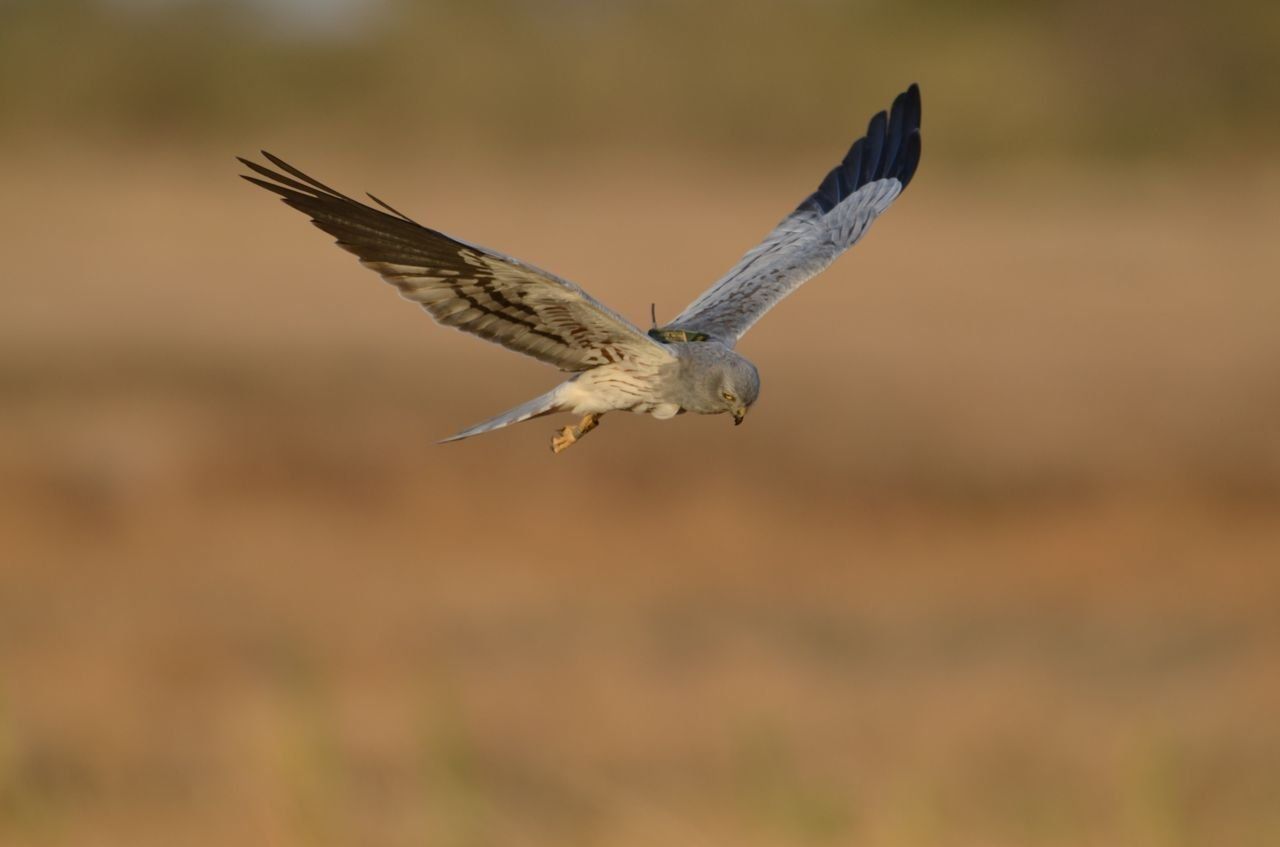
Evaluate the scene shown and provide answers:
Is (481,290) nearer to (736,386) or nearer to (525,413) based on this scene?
(525,413)

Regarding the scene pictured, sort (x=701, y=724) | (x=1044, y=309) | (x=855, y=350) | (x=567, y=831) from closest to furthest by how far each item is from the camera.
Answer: (x=567, y=831), (x=701, y=724), (x=855, y=350), (x=1044, y=309)

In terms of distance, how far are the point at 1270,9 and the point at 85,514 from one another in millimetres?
A: 21392

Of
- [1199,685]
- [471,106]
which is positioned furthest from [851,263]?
[1199,685]

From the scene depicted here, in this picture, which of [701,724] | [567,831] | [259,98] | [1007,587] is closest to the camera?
[567,831]

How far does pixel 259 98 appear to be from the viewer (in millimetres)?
27422

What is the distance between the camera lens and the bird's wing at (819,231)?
23.4 ft

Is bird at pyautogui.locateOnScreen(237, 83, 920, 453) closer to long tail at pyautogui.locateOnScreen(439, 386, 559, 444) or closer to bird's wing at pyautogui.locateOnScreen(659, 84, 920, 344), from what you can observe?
long tail at pyautogui.locateOnScreen(439, 386, 559, 444)

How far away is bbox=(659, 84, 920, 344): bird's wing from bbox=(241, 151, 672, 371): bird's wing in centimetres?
43

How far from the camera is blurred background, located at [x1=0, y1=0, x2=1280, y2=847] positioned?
13344 mm

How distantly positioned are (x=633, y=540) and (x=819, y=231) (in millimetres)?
8385

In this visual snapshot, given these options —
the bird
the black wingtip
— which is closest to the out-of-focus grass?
the black wingtip

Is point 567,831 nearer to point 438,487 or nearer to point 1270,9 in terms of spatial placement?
point 438,487

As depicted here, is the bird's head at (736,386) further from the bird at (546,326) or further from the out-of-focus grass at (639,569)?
the out-of-focus grass at (639,569)

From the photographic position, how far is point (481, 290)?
6035 millimetres
